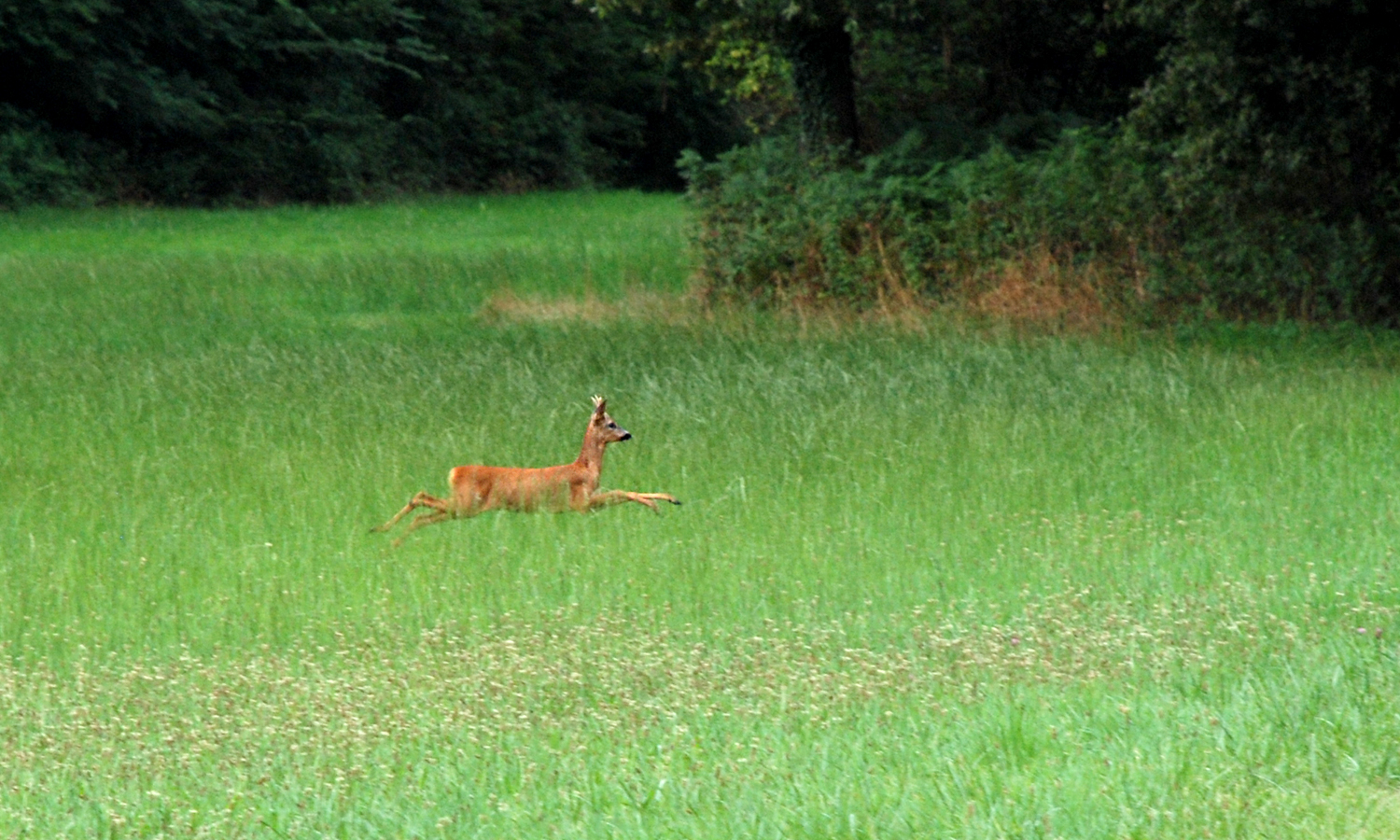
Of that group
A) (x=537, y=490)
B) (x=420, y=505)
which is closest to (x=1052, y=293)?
(x=537, y=490)

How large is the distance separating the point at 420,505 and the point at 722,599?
207 cm

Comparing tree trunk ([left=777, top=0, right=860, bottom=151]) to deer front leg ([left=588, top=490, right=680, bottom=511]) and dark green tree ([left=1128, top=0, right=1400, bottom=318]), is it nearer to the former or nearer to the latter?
dark green tree ([left=1128, top=0, right=1400, bottom=318])

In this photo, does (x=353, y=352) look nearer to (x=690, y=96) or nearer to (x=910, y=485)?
(x=910, y=485)

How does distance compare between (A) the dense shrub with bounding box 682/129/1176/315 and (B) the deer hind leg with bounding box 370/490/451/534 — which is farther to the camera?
(A) the dense shrub with bounding box 682/129/1176/315

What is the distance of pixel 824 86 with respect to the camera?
76.1 ft

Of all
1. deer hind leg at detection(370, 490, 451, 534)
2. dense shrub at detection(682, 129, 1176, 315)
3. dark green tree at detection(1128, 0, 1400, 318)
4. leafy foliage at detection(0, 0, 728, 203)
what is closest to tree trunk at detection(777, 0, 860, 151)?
dense shrub at detection(682, 129, 1176, 315)

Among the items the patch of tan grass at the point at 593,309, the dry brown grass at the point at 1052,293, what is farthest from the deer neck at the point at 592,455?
the patch of tan grass at the point at 593,309

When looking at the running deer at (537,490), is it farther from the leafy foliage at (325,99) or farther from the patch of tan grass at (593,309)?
the leafy foliage at (325,99)

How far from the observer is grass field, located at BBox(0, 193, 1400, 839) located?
17.8 ft

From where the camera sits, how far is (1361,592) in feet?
25.2

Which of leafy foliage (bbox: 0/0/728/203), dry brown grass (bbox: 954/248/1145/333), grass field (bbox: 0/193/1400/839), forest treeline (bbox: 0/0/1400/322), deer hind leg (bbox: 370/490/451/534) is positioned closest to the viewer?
grass field (bbox: 0/193/1400/839)

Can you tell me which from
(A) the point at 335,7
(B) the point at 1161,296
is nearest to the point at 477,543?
(B) the point at 1161,296

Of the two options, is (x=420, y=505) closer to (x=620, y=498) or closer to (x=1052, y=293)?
(x=620, y=498)

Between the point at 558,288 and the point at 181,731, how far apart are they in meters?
18.6
